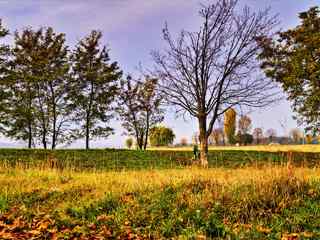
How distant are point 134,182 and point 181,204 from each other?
79.3 inches

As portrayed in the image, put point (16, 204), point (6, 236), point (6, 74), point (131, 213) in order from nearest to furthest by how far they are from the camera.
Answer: point (6, 236), point (131, 213), point (16, 204), point (6, 74)

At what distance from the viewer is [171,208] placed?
21.0 ft

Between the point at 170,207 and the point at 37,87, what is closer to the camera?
the point at 170,207

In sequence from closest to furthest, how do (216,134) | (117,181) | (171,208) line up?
(171,208)
(117,181)
(216,134)

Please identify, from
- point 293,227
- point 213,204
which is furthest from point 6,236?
point 293,227

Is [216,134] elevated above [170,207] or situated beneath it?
elevated above

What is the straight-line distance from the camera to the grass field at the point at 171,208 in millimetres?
5477

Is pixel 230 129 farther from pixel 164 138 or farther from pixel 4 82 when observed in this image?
pixel 4 82

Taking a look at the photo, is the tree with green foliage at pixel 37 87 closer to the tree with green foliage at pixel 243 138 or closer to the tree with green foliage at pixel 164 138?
the tree with green foliage at pixel 164 138

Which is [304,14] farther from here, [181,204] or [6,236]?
[6,236]

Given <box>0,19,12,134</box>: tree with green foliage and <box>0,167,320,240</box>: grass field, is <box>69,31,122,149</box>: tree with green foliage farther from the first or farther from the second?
<box>0,167,320,240</box>: grass field

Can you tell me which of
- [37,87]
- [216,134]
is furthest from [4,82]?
[216,134]

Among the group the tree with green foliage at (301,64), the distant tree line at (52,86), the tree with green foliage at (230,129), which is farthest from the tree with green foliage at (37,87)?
the tree with green foliage at (230,129)

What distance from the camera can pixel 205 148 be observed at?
17.6 metres
